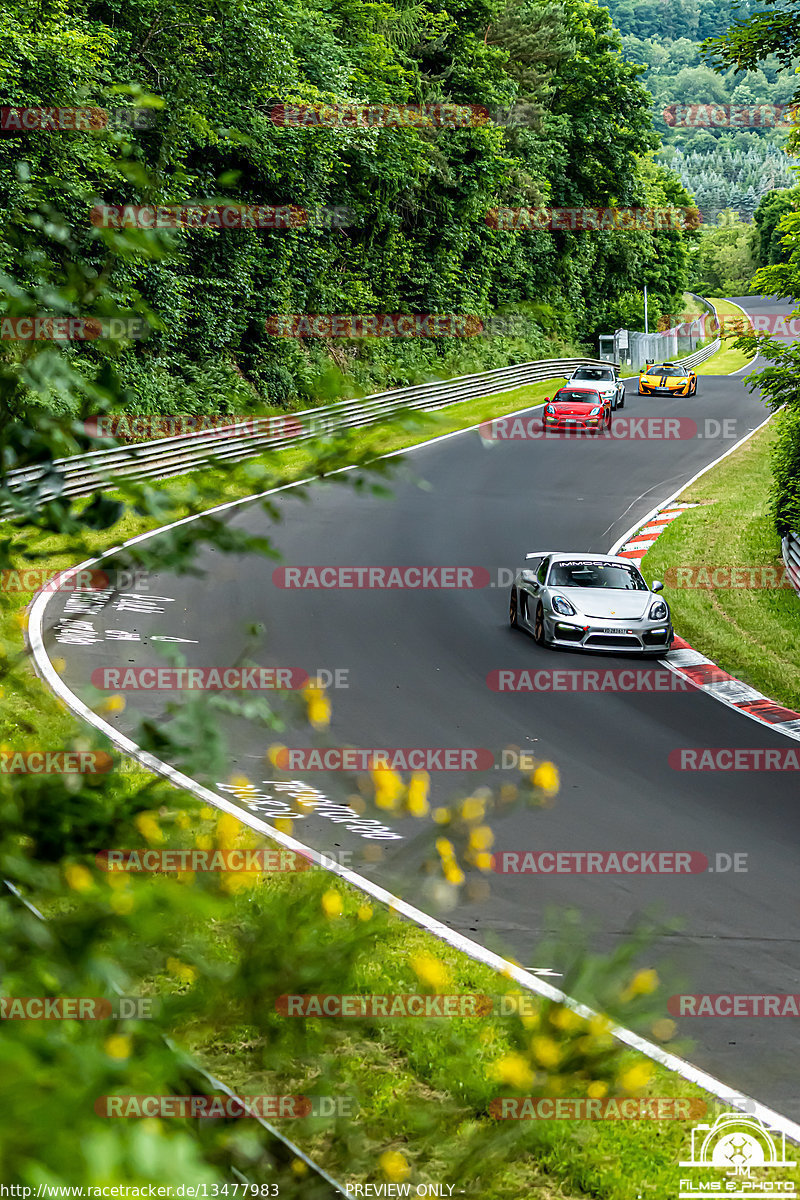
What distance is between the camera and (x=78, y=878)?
214 cm

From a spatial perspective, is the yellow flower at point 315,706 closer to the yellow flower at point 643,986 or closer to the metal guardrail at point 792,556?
the yellow flower at point 643,986

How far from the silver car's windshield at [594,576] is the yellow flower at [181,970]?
13.5 meters

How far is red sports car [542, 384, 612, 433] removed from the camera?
35.6m

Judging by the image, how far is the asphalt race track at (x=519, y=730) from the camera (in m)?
7.04

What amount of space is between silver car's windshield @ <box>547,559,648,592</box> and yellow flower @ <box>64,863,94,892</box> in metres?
13.5

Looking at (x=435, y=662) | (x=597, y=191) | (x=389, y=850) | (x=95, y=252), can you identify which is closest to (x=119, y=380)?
(x=389, y=850)

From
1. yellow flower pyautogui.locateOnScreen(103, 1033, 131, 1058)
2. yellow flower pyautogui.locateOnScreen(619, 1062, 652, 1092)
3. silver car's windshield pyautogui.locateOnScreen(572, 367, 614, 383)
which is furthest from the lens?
silver car's windshield pyautogui.locateOnScreen(572, 367, 614, 383)

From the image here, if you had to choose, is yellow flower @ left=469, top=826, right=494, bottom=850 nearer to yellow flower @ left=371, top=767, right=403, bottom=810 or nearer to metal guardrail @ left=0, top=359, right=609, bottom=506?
yellow flower @ left=371, top=767, right=403, bottom=810

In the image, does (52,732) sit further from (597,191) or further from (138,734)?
(597,191)

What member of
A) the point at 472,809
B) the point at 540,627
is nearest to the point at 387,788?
the point at 472,809

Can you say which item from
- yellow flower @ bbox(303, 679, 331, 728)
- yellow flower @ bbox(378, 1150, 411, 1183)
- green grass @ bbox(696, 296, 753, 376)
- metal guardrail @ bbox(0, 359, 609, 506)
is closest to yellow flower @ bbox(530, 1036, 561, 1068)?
yellow flower @ bbox(378, 1150, 411, 1183)

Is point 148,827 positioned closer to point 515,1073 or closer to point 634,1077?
point 515,1073

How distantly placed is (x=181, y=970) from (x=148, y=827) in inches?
13.8

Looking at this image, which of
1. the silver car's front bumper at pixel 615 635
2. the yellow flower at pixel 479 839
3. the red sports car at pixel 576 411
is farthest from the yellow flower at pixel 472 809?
the red sports car at pixel 576 411
